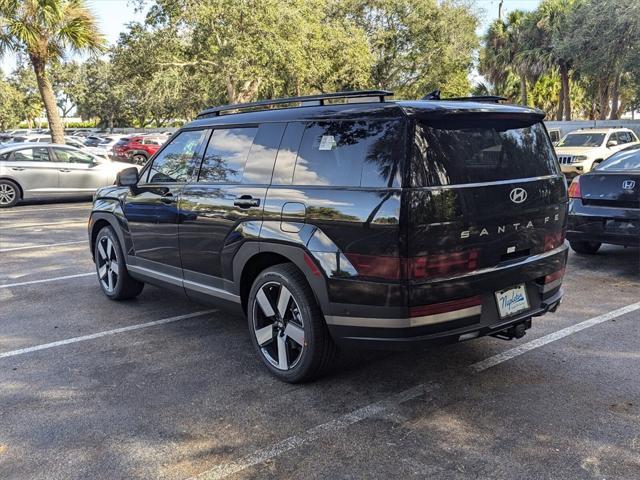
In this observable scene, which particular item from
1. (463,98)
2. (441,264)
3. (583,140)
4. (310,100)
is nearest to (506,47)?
(583,140)

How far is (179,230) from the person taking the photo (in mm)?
4961

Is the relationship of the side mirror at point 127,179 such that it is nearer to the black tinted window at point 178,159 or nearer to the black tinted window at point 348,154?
the black tinted window at point 178,159

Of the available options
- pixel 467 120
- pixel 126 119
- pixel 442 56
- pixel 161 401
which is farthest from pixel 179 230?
pixel 126 119

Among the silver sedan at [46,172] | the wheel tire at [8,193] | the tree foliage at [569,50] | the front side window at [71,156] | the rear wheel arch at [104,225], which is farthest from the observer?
the tree foliage at [569,50]

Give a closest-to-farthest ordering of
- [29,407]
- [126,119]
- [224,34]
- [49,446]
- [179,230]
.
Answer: [49,446], [29,407], [179,230], [224,34], [126,119]

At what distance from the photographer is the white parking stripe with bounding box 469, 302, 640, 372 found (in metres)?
4.40

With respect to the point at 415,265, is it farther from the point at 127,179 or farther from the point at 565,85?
the point at 565,85

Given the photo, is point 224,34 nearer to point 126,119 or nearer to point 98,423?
point 98,423

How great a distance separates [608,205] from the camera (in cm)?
710

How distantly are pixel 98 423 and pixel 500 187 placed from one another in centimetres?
278

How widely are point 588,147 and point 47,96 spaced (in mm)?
17844

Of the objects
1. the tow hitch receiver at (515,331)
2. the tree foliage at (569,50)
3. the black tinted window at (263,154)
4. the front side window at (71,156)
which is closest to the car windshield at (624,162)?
the tow hitch receiver at (515,331)

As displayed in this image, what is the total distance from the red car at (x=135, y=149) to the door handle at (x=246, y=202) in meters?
24.6

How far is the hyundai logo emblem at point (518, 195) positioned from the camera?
12.5 feet
